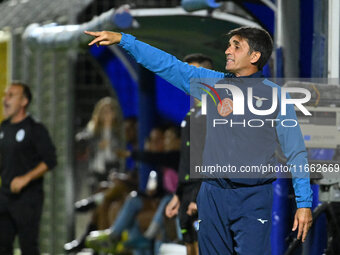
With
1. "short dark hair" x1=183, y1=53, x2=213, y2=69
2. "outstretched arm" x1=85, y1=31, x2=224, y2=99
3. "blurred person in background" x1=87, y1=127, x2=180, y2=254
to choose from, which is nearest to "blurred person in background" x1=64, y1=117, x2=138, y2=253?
A: "blurred person in background" x1=87, y1=127, x2=180, y2=254

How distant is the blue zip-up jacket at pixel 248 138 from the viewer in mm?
4594

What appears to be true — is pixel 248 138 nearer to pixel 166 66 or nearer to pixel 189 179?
pixel 166 66

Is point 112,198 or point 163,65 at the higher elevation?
point 163,65

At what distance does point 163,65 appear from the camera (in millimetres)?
4750

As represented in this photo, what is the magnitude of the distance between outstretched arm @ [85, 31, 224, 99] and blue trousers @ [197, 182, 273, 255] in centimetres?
54

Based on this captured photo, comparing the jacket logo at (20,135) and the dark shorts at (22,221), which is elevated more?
the jacket logo at (20,135)

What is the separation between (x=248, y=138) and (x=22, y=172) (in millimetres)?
2951

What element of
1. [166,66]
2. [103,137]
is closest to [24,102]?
[166,66]

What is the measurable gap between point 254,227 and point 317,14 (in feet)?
7.00

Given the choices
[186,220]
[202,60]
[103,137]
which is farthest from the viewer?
[103,137]

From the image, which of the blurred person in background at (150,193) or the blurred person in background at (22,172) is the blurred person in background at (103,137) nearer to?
the blurred person in background at (150,193)

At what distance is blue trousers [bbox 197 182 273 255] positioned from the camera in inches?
181

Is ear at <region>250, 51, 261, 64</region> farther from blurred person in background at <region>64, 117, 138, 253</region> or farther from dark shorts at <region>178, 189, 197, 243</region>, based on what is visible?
blurred person in background at <region>64, 117, 138, 253</region>

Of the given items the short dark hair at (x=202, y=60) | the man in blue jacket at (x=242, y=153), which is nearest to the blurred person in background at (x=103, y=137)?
the short dark hair at (x=202, y=60)
